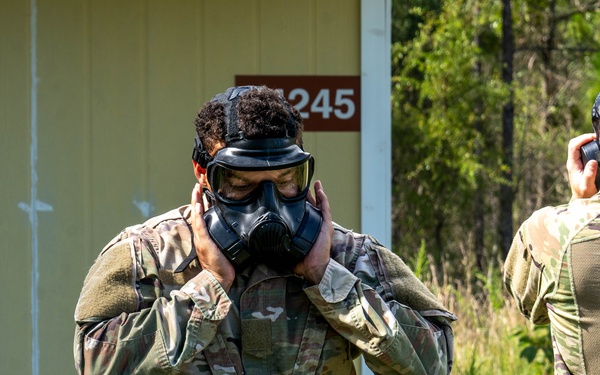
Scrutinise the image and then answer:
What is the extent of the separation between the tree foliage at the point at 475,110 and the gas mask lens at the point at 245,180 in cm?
768

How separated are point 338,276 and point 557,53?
11714 millimetres

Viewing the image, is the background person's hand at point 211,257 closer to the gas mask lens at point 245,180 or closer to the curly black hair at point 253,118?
the gas mask lens at point 245,180

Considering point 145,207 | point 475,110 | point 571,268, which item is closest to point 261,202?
point 571,268

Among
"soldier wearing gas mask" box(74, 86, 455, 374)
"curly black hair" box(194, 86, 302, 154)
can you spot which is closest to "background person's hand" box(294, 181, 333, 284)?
"soldier wearing gas mask" box(74, 86, 455, 374)

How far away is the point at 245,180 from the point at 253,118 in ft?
0.49

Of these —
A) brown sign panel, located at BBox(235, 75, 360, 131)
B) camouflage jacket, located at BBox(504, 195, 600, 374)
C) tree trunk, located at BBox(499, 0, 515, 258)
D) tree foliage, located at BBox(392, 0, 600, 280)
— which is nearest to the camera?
camouflage jacket, located at BBox(504, 195, 600, 374)

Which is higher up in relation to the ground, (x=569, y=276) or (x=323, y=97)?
(x=323, y=97)

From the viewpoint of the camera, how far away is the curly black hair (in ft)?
8.04

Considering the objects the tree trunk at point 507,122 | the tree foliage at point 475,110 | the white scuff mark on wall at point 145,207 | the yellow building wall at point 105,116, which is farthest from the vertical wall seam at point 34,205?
the tree trunk at point 507,122

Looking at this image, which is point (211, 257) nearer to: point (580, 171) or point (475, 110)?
point (580, 171)

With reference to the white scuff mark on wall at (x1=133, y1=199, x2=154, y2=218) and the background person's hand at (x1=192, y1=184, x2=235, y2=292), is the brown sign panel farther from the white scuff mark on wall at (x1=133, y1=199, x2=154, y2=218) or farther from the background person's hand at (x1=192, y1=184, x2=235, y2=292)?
the background person's hand at (x1=192, y1=184, x2=235, y2=292)

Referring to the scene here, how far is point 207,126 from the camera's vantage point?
2.53 m

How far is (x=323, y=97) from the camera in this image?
430cm

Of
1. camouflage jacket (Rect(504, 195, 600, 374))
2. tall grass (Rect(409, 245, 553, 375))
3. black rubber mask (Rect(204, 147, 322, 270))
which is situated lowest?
tall grass (Rect(409, 245, 553, 375))
